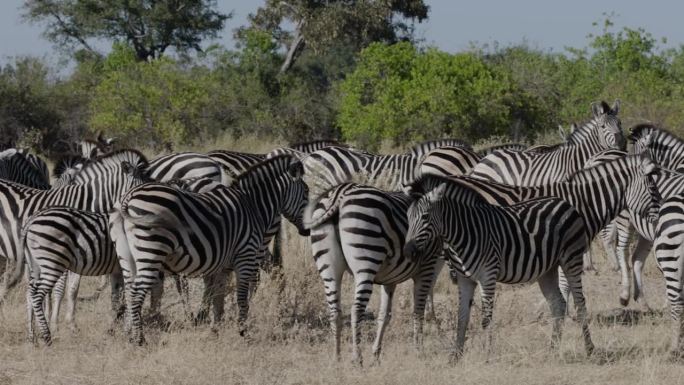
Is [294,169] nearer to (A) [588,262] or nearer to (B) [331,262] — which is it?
(B) [331,262]

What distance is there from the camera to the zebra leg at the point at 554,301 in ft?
29.5

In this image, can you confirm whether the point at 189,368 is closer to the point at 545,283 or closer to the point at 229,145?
the point at 545,283

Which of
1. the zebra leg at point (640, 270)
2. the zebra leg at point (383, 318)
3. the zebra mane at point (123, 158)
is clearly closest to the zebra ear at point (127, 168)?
the zebra mane at point (123, 158)

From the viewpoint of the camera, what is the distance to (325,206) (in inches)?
340

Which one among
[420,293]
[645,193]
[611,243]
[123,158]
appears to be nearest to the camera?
[420,293]

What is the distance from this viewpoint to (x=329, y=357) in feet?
28.9

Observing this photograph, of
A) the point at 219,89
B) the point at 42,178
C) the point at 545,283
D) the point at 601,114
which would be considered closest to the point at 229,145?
the point at 219,89

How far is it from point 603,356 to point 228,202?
11.0 feet

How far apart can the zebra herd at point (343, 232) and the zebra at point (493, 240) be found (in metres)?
0.01

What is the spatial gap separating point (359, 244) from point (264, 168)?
231 centimetres

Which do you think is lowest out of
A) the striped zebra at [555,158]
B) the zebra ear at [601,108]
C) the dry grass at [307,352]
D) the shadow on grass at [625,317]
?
the dry grass at [307,352]

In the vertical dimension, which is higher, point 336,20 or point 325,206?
point 336,20

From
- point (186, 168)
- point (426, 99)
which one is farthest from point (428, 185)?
point (426, 99)

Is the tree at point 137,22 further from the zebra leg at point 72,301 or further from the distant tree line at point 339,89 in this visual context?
the zebra leg at point 72,301
